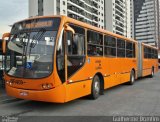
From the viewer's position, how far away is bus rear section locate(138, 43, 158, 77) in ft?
62.8

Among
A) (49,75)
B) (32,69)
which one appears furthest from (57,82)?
(32,69)

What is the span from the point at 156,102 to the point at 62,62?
13.6 feet

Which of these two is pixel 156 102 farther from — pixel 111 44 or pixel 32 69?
pixel 32 69

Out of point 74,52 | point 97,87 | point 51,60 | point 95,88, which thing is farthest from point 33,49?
point 97,87

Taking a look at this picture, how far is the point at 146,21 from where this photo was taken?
15762 cm

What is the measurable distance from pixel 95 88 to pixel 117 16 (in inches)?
4152

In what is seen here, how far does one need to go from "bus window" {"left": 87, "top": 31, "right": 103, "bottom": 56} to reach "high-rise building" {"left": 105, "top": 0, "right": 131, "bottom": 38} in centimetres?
9383

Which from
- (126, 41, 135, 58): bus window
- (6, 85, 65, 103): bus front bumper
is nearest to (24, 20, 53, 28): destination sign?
(6, 85, 65, 103): bus front bumper

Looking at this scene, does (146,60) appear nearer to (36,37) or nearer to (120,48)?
(120,48)

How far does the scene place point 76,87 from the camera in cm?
930

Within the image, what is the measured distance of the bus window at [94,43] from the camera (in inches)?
417

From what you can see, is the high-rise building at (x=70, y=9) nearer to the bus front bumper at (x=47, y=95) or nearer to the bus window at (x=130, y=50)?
the bus window at (x=130, y=50)

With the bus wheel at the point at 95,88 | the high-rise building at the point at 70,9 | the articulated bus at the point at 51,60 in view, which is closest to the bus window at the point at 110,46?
the articulated bus at the point at 51,60

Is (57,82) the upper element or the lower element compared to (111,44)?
lower
